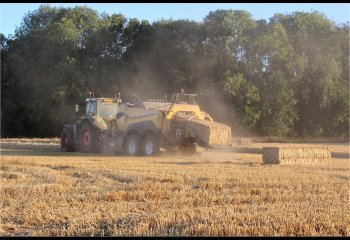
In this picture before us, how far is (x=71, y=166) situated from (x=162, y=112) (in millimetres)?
6135

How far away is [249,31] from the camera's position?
1515 inches

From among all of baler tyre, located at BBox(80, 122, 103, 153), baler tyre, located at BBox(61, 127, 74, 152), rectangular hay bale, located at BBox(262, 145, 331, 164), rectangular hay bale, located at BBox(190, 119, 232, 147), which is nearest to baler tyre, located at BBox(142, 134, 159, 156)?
rectangular hay bale, located at BBox(190, 119, 232, 147)

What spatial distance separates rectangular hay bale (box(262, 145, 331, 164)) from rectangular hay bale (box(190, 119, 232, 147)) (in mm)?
2449

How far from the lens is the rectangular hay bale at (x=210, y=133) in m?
18.0

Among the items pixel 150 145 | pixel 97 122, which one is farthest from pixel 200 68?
pixel 150 145

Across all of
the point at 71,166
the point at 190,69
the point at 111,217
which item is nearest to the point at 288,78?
the point at 190,69

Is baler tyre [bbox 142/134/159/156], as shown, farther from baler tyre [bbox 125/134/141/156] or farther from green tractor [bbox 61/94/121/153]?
green tractor [bbox 61/94/121/153]

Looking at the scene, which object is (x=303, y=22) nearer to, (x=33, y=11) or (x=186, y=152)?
(x=33, y=11)

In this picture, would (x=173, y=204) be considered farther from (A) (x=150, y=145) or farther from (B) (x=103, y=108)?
(B) (x=103, y=108)

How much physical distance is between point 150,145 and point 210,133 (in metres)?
2.79

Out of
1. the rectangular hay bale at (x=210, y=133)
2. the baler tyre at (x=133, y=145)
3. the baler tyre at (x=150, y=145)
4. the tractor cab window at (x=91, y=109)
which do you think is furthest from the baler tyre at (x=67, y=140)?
the rectangular hay bale at (x=210, y=133)

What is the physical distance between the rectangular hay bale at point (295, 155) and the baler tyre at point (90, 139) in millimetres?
8030

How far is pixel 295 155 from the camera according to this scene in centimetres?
1638

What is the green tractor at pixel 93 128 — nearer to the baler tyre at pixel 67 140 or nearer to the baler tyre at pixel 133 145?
the baler tyre at pixel 67 140
